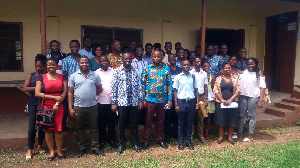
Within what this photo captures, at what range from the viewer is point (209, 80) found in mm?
5070

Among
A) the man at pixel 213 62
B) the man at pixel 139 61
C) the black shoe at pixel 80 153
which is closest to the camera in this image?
Answer: the black shoe at pixel 80 153

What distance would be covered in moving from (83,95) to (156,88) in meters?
1.21

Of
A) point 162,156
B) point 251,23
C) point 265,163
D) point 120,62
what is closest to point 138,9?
point 120,62

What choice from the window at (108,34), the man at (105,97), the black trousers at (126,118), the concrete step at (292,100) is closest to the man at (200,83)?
the black trousers at (126,118)

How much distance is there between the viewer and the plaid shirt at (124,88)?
4234 millimetres

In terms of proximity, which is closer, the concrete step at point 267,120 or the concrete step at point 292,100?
the concrete step at point 267,120


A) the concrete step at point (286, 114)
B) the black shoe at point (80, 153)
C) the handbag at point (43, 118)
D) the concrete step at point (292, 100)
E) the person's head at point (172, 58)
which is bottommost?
the black shoe at point (80, 153)

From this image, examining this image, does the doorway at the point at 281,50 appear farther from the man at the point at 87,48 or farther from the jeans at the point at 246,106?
the man at the point at 87,48

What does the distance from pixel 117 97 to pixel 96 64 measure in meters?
0.77

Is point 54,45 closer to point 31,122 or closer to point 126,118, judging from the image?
point 31,122

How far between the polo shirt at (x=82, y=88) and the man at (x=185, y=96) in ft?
4.75

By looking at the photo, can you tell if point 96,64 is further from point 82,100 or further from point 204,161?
point 204,161

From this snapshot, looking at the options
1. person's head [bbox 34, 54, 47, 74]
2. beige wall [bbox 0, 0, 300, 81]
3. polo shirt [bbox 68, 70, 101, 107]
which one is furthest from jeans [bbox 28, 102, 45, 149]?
beige wall [bbox 0, 0, 300, 81]

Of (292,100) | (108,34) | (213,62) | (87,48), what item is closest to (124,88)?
(87,48)
